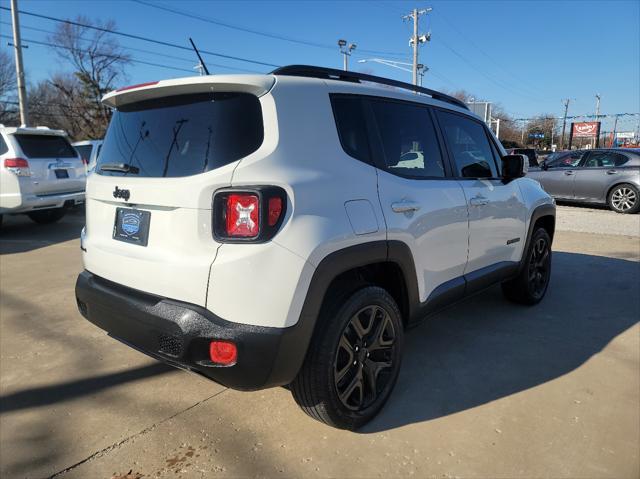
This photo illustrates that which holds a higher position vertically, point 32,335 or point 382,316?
point 382,316

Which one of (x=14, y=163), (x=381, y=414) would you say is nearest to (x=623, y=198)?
(x=381, y=414)

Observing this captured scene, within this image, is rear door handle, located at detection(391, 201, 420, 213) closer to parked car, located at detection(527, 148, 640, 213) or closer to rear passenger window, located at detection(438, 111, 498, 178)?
rear passenger window, located at detection(438, 111, 498, 178)

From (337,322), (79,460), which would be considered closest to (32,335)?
(79,460)

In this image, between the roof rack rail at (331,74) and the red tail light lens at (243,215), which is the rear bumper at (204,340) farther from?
the roof rack rail at (331,74)

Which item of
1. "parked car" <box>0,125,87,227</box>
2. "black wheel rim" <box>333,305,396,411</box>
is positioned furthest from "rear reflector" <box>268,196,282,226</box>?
"parked car" <box>0,125,87,227</box>

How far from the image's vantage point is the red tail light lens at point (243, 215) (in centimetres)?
201

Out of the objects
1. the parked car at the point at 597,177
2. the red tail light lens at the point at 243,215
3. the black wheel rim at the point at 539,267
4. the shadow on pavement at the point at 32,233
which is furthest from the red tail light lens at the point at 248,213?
the parked car at the point at 597,177

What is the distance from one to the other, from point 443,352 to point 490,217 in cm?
110

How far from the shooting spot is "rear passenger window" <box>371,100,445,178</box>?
109 inches

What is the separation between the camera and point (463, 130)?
3.69m

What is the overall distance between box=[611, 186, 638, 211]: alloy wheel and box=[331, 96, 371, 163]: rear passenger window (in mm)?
10730

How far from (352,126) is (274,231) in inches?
34.3

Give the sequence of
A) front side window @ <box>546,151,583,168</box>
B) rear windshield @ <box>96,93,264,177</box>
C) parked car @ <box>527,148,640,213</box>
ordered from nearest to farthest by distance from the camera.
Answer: rear windshield @ <box>96,93,264,177</box>
parked car @ <box>527,148,640,213</box>
front side window @ <box>546,151,583,168</box>

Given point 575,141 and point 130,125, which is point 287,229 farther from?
point 575,141
